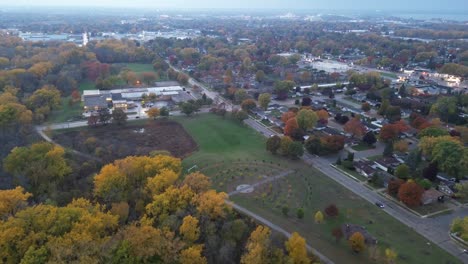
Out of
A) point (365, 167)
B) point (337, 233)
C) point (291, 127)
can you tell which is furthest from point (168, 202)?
point (291, 127)

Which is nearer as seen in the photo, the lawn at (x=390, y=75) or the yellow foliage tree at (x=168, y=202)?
the yellow foliage tree at (x=168, y=202)

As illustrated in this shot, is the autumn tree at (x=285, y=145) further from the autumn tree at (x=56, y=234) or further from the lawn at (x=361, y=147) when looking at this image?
the autumn tree at (x=56, y=234)

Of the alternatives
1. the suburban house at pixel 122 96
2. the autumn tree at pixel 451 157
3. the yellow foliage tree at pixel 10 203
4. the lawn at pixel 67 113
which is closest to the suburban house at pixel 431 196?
the autumn tree at pixel 451 157

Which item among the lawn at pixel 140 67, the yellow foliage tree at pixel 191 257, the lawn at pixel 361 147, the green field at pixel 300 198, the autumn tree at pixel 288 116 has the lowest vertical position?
the green field at pixel 300 198

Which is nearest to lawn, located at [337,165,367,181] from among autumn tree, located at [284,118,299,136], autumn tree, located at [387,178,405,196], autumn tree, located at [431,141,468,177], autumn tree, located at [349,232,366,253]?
autumn tree, located at [387,178,405,196]

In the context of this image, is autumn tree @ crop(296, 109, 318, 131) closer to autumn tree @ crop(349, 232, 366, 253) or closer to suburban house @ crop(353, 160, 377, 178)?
suburban house @ crop(353, 160, 377, 178)

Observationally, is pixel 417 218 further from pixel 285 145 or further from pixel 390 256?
pixel 285 145

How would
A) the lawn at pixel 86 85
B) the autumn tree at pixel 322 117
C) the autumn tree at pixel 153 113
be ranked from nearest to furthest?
1. the autumn tree at pixel 322 117
2. the autumn tree at pixel 153 113
3. the lawn at pixel 86 85
